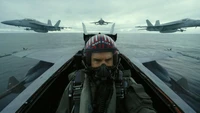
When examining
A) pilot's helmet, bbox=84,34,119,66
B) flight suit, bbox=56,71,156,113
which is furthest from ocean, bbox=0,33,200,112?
pilot's helmet, bbox=84,34,119,66

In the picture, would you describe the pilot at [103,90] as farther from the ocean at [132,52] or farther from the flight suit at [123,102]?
the ocean at [132,52]

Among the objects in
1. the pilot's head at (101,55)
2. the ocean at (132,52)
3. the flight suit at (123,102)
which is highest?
the pilot's head at (101,55)

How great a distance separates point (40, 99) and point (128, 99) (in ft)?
6.75

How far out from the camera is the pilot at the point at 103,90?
167cm

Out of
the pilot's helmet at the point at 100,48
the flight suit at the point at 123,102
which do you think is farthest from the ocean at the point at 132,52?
the pilot's helmet at the point at 100,48

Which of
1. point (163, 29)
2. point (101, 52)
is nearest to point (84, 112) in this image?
point (101, 52)

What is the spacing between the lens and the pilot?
1674 millimetres

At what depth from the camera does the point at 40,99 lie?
290cm

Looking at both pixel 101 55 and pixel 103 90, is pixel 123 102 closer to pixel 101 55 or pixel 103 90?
pixel 103 90

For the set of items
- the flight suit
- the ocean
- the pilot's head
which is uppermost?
the pilot's head

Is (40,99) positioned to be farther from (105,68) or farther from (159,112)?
(159,112)

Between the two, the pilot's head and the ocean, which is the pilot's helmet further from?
the ocean

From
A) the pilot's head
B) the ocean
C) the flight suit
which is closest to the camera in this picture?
the flight suit

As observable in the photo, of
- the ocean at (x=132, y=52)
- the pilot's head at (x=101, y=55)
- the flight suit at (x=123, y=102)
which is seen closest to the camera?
the flight suit at (x=123, y=102)
